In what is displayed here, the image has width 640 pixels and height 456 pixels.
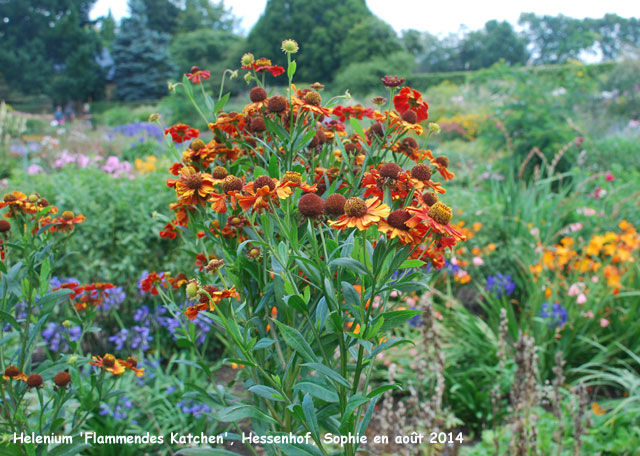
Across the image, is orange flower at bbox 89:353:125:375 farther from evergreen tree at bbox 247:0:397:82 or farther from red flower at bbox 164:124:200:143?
evergreen tree at bbox 247:0:397:82

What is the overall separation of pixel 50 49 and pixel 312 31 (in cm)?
1681

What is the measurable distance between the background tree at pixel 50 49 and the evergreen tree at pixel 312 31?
947 cm

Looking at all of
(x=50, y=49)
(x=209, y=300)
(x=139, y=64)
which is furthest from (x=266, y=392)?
(x=50, y=49)

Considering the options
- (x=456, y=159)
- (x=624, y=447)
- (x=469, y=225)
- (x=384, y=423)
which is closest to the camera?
(x=384, y=423)

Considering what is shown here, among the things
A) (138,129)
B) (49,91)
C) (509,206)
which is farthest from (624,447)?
(49,91)

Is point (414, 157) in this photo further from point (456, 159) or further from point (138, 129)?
point (138, 129)

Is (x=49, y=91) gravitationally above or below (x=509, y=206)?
above

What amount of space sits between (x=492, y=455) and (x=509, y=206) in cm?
220

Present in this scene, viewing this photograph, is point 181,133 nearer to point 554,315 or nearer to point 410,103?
point 410,103

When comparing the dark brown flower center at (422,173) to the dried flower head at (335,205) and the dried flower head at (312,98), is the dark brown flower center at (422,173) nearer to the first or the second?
the dried flower head at (335,205)

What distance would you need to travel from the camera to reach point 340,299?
907mm

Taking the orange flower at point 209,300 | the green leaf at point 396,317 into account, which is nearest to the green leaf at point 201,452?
the orange flower at point 209,300

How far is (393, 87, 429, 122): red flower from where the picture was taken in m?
1.18

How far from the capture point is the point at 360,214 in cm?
79
